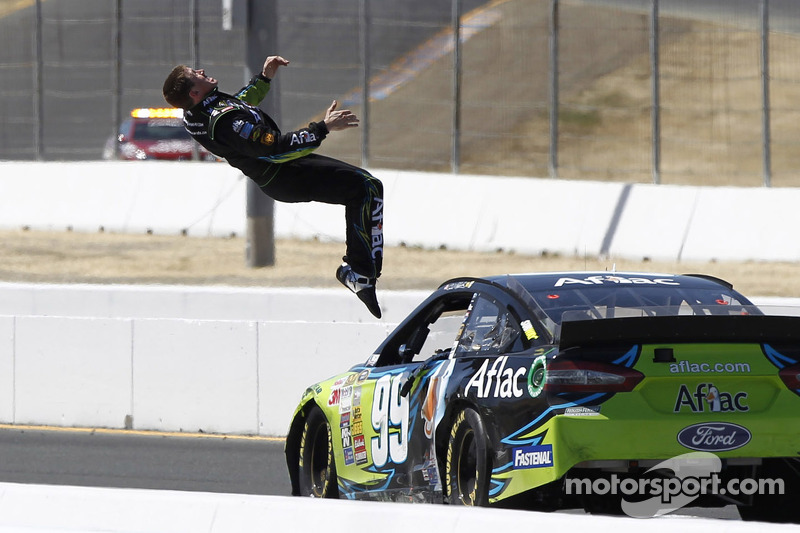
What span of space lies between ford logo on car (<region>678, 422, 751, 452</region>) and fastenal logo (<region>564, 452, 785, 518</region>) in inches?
1.6

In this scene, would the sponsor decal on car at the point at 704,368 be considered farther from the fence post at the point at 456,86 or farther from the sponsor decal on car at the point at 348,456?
the fence post at the point at 456,86

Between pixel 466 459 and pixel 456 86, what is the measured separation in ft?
55.9

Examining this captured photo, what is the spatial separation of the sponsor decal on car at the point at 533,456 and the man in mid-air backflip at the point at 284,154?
2.60m

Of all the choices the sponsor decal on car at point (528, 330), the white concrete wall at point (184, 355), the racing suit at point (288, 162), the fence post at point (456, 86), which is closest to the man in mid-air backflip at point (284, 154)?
the racing suit at point (288, 162)

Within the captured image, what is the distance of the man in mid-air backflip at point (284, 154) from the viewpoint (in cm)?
902

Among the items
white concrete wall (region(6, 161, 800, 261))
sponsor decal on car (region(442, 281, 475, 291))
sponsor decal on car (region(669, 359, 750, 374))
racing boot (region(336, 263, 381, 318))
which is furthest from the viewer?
white concrete wall (region(6, 161, 800, 261))

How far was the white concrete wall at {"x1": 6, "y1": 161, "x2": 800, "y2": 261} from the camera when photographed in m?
20.9

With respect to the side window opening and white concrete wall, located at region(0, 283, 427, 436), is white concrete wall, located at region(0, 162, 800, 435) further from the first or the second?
the side window opening

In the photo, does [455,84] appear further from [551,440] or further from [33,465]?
[551,440]

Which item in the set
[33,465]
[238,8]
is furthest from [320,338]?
[238,8]

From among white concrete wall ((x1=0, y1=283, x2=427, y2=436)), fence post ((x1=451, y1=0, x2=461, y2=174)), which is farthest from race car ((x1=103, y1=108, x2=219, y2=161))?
white concrete wall ((x1=0, y1=283, x2=427, y2=436))

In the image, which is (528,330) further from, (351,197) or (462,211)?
(462,211)

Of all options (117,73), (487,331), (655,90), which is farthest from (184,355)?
(117,73)

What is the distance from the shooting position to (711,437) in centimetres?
676
